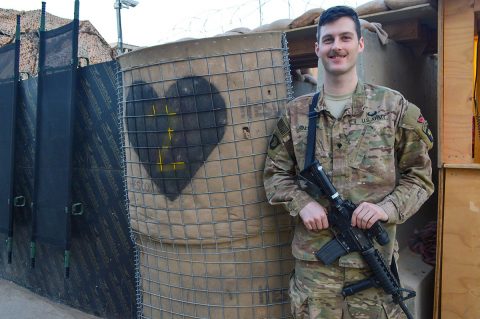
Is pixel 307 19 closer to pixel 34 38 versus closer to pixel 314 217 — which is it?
pixel 314 217

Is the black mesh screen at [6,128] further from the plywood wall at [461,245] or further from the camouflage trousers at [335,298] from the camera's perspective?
the plywood wall at [461,245]

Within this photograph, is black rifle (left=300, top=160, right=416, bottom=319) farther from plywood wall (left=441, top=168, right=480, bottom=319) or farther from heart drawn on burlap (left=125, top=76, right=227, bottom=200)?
plywood wall (left=441, top=168, right=480, bottom=319)

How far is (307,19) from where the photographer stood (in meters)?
3.20

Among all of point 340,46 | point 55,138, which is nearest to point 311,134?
point 340,46

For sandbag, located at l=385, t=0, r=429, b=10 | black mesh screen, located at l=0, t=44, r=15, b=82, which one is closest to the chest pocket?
sandbag, located at l=385, t=0, r=429, b=10

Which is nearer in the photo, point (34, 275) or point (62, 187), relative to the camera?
point (62, 187)

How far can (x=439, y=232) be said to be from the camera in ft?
8.55

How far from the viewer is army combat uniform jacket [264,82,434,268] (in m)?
1.83

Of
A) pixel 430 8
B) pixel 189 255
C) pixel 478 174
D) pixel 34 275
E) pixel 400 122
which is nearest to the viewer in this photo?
pixel 400 122

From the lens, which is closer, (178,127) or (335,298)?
(335,298)

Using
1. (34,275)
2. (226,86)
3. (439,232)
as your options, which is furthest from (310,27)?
(34,275)

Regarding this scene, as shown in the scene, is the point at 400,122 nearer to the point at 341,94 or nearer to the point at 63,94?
the point at 341,94

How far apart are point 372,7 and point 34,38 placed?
4.62 meters

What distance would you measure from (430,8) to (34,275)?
4.22m
